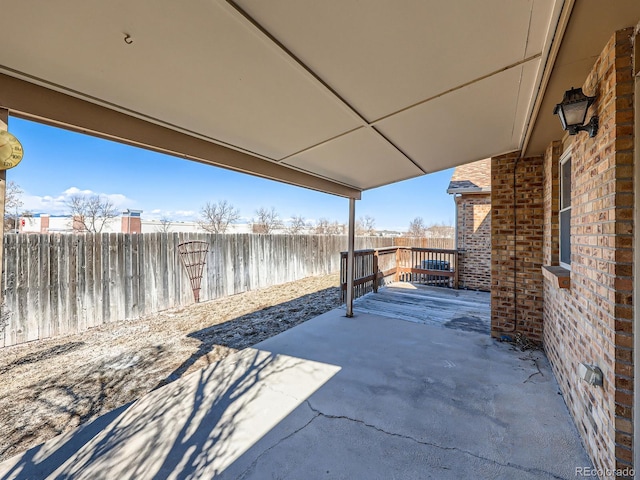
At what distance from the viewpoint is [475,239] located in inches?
297

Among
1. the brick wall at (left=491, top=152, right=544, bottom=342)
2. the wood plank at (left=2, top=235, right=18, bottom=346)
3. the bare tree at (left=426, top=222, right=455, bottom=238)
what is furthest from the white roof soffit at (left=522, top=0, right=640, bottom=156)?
the bare tree at (left=426, top=222, right=455, bottom=238)

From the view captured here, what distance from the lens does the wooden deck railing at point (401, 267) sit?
6540mm

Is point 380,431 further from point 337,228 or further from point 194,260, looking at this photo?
point 337,228

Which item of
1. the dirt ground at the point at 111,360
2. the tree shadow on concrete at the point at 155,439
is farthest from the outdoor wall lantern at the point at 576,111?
the dirt ground at the point at 111,360

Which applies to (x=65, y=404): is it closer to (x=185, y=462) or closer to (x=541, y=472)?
(x=185, y=462)

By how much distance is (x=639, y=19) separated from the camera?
1.40 metres

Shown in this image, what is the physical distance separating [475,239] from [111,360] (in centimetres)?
810

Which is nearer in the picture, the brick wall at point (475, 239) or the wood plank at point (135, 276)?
the wood plank at point (135, 276)

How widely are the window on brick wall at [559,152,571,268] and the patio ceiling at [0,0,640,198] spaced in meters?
0.73

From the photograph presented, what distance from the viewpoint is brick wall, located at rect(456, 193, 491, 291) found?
24.2 ft

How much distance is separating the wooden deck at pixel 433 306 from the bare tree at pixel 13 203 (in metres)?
10.2

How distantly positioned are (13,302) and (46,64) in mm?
4302

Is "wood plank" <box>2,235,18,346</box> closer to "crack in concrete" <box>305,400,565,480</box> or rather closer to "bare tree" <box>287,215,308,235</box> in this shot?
"crack in concrete" <box>305,400,565,480</box>

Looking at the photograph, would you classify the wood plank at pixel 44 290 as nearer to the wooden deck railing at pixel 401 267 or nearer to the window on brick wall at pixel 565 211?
the wooden deck railing at pixel 401 267
